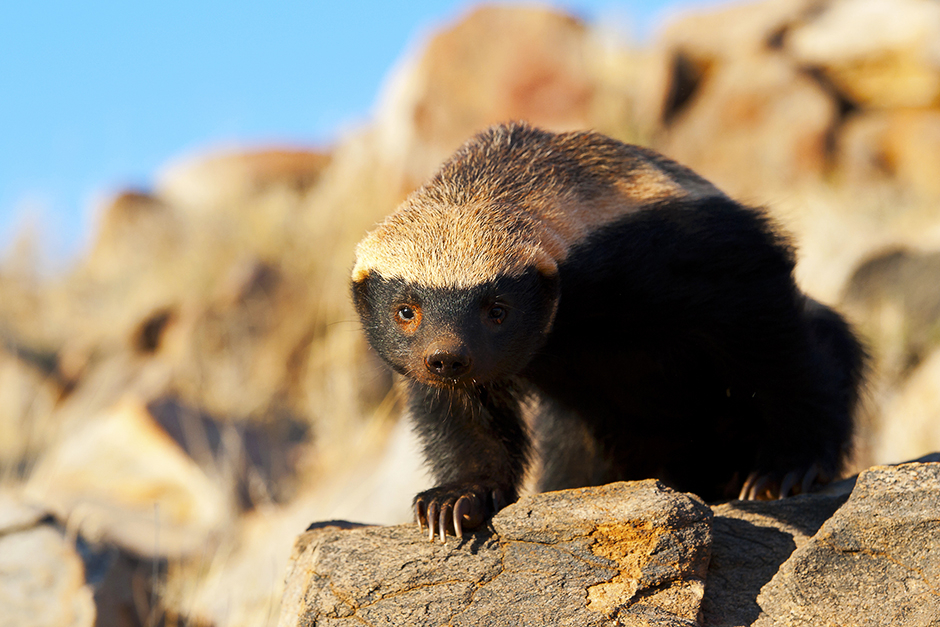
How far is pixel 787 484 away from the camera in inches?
164

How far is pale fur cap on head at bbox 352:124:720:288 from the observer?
3436 millimetres

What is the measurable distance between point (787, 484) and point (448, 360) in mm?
1928

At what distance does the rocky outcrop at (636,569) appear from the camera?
2.84 metres

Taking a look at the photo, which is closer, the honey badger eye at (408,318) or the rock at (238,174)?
the honey badger eye at (408,318)

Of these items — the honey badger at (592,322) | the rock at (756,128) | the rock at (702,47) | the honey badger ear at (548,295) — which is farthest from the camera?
the rock at (702,47)

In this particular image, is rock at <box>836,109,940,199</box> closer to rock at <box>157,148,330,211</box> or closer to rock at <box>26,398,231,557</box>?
rock at <box>26,398,231,557</box>

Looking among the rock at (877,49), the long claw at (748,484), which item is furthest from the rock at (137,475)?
the rock at (877,49)

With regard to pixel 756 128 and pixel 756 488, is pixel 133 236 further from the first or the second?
pixel 756 488

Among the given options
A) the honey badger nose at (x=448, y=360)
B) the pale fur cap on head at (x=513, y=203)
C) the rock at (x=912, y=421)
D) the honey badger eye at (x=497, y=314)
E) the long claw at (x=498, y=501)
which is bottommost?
the long claw at (x=498, y=501)

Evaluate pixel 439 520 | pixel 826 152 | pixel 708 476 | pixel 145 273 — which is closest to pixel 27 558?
pixel 439 520

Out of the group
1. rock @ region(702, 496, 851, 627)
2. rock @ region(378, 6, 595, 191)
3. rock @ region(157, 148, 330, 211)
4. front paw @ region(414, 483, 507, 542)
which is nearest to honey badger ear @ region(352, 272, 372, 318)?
front paw @ region(414, 483, 507, 542)

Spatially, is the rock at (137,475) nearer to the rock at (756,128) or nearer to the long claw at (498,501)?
the long claw at (498,501)

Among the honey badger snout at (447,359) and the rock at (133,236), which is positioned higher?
the rock at (133,236)

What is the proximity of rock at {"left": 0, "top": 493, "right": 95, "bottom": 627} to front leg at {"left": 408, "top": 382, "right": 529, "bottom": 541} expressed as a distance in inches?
83.3
